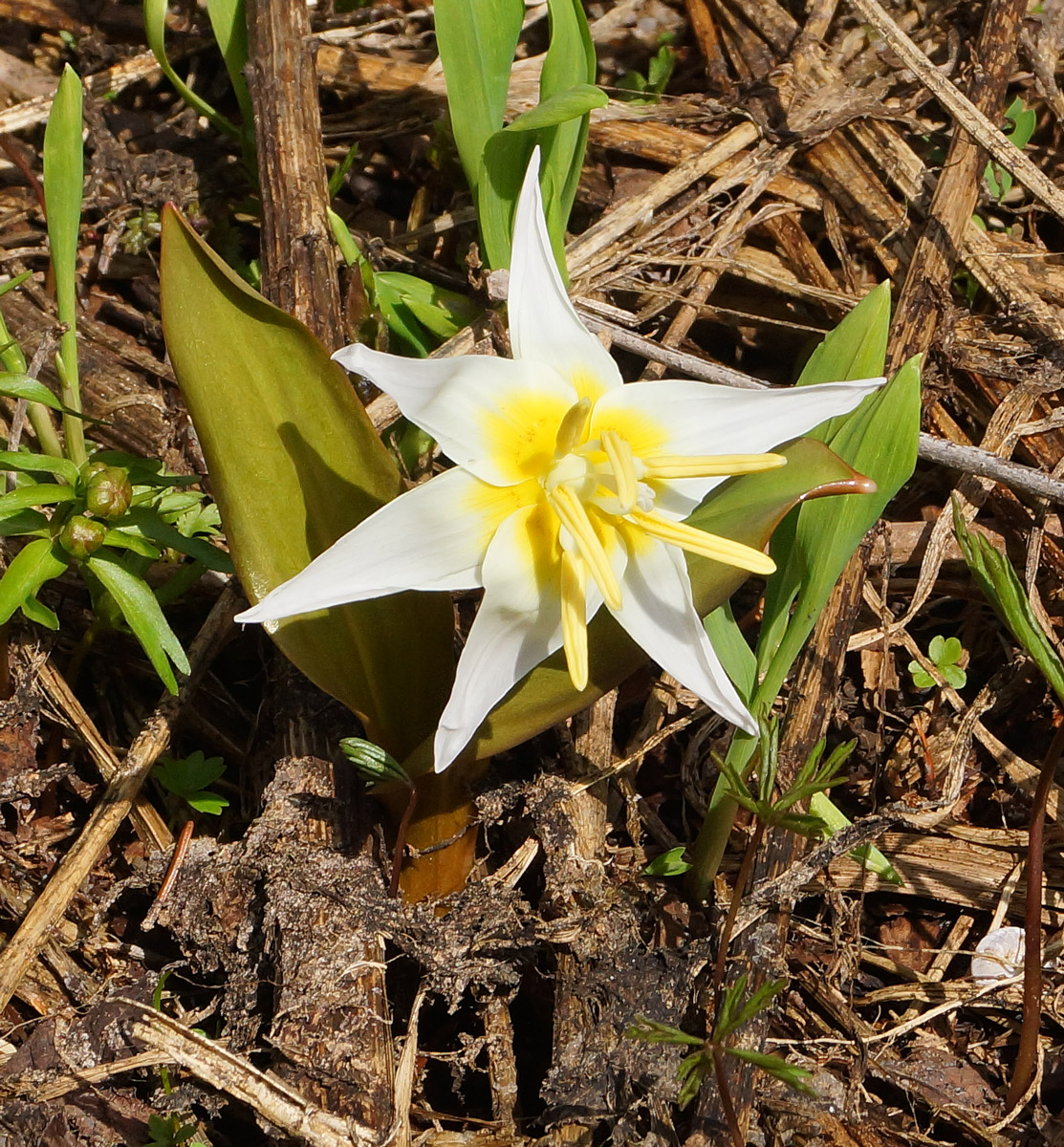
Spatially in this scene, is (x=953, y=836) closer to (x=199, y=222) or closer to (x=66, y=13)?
Result: (x=199, y=222)

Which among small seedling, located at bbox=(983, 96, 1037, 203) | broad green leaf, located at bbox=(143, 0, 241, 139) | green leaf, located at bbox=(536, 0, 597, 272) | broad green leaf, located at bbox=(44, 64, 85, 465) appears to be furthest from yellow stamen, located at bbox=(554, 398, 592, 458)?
small seedling, located at bbox=(983, 96, 1037, 203)

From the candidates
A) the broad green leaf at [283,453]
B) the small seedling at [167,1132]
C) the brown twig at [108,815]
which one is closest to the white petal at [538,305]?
the broad green leaf at [283,453]

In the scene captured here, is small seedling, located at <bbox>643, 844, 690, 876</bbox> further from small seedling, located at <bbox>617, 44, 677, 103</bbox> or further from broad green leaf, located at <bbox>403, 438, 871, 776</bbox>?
small seedling, located at <bbox>617, 44, 677, 103</bbox>

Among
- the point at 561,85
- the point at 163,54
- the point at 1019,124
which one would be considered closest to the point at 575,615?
the point at 561,85

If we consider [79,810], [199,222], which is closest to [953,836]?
[79,810]

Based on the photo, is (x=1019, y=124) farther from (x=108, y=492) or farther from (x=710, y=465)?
(x=108, y=492)

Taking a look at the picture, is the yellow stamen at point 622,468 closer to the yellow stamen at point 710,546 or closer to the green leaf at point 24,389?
the yellow stamen at point 710,546

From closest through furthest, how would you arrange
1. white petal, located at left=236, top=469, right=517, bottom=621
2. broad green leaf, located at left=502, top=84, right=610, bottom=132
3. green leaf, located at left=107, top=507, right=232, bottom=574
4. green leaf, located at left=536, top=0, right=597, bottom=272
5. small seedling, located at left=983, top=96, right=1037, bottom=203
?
white petal, located at left=236, top=469, right=517, bottom=621 → green leaf, located at left=107, top=507, right=232, bottom=574 → broad green leaf, located at left=502, top=84, right=610, bottom=132 → green leaf, located at left=536, top=0, right=597, bottom=272 → small seedling, located at left=983, top=96, right=1037, bottom=203
